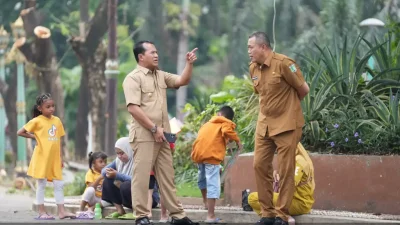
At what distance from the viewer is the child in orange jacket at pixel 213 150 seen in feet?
33.6

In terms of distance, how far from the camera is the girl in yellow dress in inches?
426

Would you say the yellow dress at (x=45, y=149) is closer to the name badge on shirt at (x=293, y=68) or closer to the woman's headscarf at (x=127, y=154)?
the woman's headscarf at (x=127, y=154)

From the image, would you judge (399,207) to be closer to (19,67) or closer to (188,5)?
(19,67)

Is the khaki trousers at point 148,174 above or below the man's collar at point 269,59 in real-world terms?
below

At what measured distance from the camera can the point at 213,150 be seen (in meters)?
10.3

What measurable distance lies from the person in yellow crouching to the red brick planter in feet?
1.70

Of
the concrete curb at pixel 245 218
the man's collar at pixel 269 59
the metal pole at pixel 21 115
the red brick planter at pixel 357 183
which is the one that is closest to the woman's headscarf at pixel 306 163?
the concrete curb at pixel 245 218

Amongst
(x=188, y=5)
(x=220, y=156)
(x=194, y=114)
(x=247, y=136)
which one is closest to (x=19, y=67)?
(x=188, y=5)

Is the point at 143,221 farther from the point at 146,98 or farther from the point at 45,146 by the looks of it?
the point at 45,146

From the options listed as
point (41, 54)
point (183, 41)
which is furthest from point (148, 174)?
point (183, 41)

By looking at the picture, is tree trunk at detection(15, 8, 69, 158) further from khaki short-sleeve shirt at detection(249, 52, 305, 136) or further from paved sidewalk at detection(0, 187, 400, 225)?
khaki short-sleeve shirt at detection(249, 52, 305, 136)

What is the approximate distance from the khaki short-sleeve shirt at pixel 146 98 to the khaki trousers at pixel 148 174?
0.37 ft

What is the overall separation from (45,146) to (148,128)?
6.41 feet

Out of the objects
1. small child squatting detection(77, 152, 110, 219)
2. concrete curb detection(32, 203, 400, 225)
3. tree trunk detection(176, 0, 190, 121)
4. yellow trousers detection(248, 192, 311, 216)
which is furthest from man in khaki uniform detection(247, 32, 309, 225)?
tree trunk detection(176, 0, 190, 121)
